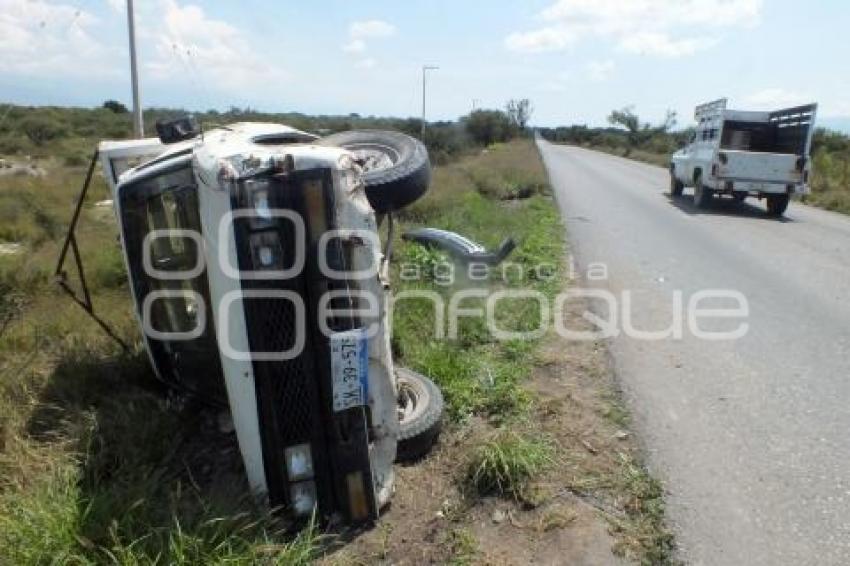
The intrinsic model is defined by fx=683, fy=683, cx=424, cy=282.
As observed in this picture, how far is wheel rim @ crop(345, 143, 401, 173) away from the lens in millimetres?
5094

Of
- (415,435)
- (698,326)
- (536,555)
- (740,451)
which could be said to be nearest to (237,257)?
(415,435)

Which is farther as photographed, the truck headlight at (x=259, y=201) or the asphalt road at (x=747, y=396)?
the asphalt road at (x=747, y=396)

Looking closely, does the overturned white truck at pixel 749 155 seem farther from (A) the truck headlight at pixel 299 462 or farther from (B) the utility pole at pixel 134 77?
(A) the truck headlight at pixel 299 462

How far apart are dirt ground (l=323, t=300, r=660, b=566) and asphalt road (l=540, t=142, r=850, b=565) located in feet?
0.74

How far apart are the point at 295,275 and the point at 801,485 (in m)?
2.67

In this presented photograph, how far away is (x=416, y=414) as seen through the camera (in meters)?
3.80

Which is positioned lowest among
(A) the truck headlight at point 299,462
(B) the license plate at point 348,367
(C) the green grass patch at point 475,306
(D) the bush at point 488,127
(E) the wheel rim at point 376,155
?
(D) the bush at point 488,127

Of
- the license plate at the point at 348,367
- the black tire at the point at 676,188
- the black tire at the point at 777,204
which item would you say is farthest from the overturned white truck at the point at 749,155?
the license plate at the point at 348,367

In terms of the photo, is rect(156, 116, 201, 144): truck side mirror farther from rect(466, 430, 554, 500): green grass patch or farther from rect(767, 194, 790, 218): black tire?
rect(767, 194, 790, 218): black tire

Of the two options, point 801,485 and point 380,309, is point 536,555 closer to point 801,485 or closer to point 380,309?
point 380,309

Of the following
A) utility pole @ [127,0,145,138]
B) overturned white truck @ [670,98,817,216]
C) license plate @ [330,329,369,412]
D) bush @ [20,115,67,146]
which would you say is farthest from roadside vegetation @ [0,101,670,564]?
bush @ [20,115,67,146]

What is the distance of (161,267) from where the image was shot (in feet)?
12.1

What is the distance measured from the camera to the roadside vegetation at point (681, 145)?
1980cm

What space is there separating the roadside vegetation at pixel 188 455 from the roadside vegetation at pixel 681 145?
16.2m
